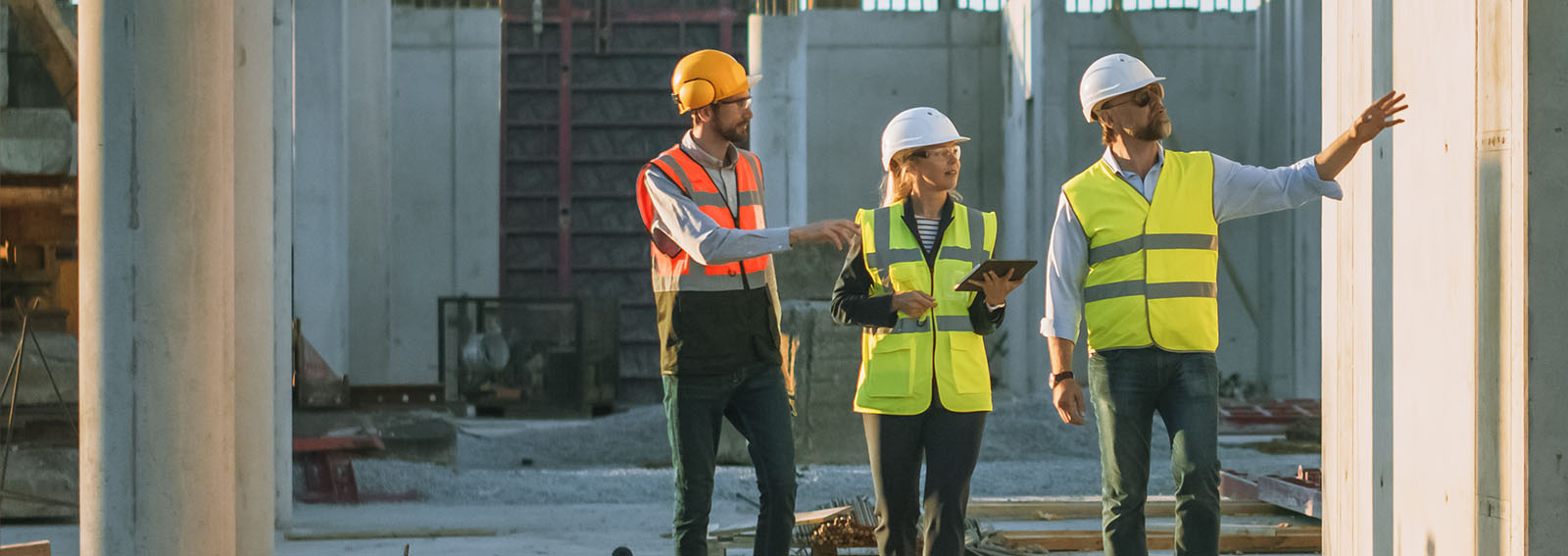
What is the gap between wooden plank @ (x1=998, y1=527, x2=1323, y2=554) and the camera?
25.8 feet

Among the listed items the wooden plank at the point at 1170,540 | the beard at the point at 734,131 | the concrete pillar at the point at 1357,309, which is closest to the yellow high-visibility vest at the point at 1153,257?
the concrete pillar at the point at 1357,309

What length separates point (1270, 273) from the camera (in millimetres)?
19016

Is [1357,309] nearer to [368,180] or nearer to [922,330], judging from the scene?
[922,330]

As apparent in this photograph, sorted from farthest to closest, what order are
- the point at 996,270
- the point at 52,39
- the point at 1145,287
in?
the point at 52,39 → the point at 1145,287 → the point at 996,270

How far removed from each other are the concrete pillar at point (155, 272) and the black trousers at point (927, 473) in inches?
95.3

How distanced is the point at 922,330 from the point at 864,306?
0.20 meters

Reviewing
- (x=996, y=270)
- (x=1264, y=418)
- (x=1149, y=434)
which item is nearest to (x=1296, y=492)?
(x=1149, y=434)

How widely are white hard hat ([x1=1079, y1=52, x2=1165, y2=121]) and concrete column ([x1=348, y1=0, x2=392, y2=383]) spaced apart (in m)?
14.8

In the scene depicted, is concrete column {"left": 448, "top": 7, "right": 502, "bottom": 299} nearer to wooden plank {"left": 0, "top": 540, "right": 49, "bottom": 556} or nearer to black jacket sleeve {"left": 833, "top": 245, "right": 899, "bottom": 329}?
wooden plank {"left": 0, "top": 540, "right": 49, "bottom": 556}

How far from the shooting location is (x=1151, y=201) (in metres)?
4.98

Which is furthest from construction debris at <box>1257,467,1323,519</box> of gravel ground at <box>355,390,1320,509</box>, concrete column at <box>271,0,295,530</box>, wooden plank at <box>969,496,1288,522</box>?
concrete column at <box>271,0,295,530</box>

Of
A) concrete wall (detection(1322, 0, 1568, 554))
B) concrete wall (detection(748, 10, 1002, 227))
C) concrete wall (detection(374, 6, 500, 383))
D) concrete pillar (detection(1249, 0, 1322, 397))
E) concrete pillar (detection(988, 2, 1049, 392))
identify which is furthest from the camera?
concrete wall (detection(374, 6, 500, 383))

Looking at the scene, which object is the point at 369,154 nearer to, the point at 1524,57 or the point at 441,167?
the point at 441,167

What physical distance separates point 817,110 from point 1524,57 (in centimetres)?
1560
